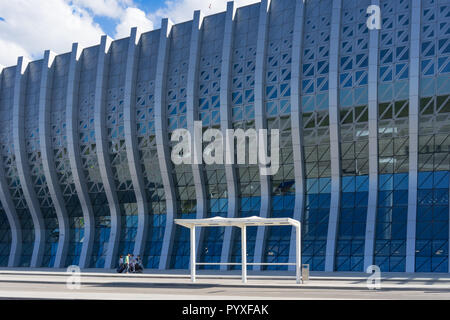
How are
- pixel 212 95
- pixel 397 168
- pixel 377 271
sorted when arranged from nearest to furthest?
pixel 377 271 < pixel 397 168 < pixel 212 95

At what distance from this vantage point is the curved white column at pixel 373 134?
3397 cm

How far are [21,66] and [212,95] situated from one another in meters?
19.6

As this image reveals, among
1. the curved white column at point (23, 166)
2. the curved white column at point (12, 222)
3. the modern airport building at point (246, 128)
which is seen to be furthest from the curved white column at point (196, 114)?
the curved white column at point (12, 222)

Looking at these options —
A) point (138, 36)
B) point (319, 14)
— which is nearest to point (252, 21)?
point (319, 14)

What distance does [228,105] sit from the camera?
127ft

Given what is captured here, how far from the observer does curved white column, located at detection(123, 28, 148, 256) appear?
41906mm

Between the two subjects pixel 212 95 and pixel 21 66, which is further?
pixel 21 66

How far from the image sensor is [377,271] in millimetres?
32375

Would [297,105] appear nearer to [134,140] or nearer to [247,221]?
[134,140]

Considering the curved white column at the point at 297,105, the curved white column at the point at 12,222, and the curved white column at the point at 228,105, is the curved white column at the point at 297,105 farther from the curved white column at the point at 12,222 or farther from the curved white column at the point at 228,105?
the curved white column at the point at 12,222

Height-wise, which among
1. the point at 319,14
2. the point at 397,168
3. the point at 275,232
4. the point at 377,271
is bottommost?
the point at 377,271

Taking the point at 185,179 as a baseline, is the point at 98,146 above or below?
above

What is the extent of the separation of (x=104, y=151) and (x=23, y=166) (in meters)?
8.92

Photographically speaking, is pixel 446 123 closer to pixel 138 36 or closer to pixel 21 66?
pixel 138 36
